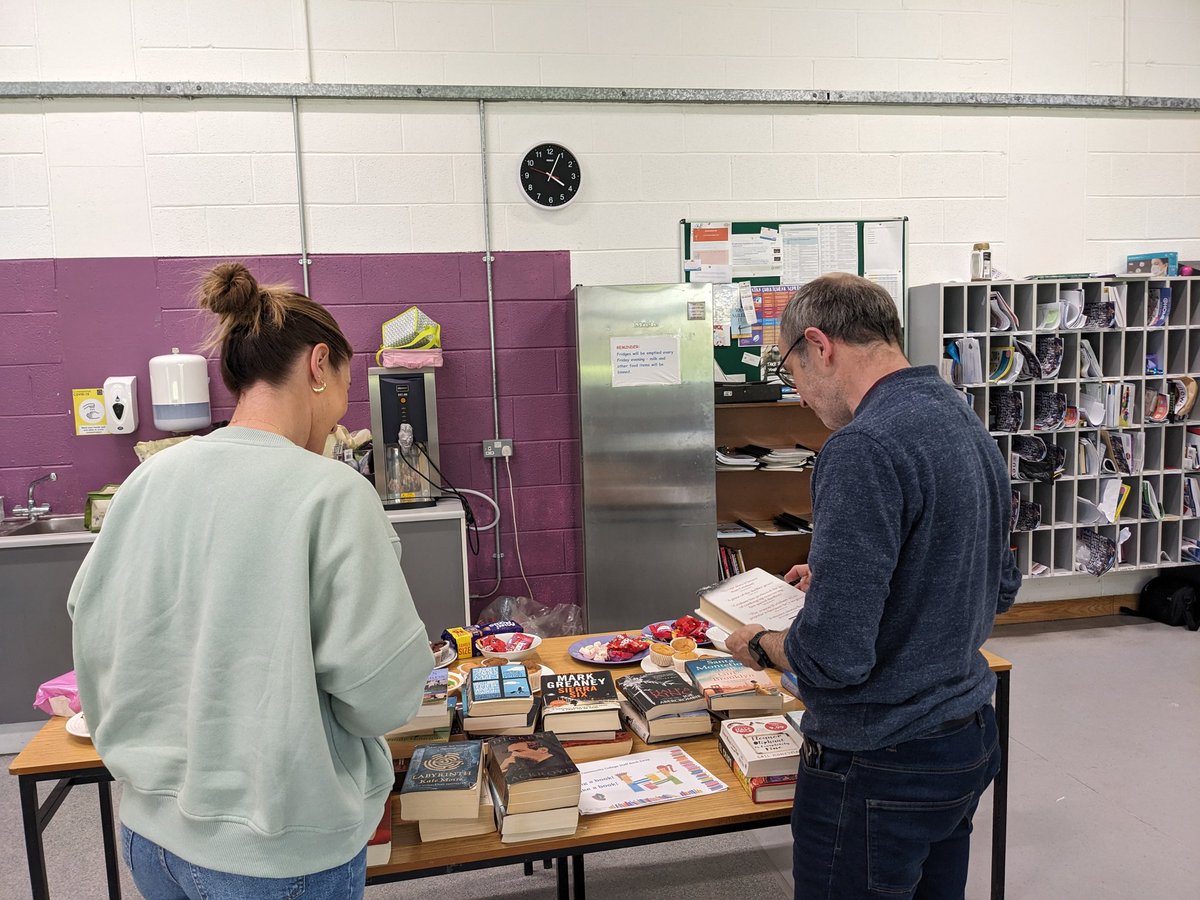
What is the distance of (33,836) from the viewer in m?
1.71

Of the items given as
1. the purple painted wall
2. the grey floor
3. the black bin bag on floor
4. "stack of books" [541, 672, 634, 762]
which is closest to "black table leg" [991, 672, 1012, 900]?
the grey floor

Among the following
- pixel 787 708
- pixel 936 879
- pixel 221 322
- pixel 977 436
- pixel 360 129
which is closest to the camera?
pixel 221 322

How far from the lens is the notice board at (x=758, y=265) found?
4438mm

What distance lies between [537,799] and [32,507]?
3472 mm

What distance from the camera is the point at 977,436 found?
1425 millimetres

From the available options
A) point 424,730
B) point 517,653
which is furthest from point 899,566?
point 517,653

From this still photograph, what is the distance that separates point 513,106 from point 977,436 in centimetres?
339

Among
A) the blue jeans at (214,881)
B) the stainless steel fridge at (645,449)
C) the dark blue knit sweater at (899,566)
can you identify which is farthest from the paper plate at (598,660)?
the stainless steel fridge at (645,449)

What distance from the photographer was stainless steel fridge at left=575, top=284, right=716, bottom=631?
3914 mm

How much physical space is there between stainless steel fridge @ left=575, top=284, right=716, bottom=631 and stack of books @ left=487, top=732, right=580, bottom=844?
2.49m

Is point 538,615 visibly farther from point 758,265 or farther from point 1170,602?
point 1170,602

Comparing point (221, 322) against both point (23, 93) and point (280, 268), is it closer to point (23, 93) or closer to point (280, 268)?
point (280, 268)

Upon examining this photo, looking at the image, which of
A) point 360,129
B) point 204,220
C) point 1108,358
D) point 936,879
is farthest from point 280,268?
point 1108,358

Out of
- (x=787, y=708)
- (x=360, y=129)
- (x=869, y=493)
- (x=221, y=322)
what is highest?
(x=360, y=129)
